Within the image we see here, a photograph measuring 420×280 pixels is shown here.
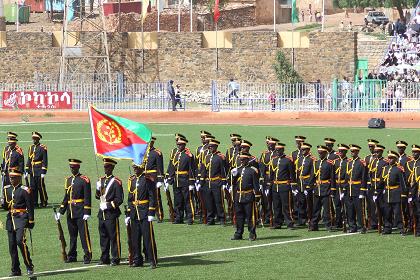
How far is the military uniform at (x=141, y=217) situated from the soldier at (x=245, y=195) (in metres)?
2.40

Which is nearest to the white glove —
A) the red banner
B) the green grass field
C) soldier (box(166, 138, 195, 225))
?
the green grass field

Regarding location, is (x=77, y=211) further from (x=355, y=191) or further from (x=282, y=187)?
(x=355, y=191)

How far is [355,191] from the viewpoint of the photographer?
69.3 ft

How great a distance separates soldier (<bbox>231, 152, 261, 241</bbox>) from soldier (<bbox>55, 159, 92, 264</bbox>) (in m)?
2.80

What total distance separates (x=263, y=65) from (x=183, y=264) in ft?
150

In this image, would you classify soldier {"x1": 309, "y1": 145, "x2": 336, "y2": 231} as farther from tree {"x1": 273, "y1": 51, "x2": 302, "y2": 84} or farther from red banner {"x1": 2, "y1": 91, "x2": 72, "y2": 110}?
tree {"x1": 273, "y1": 51, "x2": 302, "y2": 84}

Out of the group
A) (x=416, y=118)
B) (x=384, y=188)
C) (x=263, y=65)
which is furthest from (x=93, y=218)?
(x=263, y=65)

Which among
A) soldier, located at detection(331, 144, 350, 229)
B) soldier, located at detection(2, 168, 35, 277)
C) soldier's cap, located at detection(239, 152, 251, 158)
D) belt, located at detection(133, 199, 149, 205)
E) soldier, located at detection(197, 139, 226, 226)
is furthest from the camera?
soldier, located at detection(197, 139, 226, 226)

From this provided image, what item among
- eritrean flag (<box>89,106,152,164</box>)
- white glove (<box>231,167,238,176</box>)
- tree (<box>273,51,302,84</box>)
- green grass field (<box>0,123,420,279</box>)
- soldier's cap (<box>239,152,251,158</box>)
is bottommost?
green grass field (<box>0,123,420,279</box>)

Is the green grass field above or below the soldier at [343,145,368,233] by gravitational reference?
below

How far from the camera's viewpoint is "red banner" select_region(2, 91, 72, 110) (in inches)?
1922

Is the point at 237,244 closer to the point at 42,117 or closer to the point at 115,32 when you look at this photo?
the point at 42,117

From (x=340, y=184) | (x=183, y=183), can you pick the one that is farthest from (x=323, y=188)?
(x=183, y=183)

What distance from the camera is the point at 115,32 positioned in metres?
63.8
